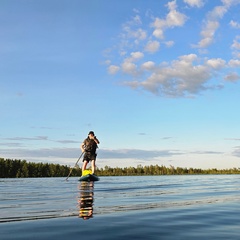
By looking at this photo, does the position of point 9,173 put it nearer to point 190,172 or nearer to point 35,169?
point 35,169

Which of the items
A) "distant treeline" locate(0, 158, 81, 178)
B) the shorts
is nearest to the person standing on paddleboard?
the shorts

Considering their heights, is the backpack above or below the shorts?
above

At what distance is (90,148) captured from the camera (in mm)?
24219

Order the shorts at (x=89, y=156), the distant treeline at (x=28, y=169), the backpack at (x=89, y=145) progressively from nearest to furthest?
the backpack at (x=89, y=145) → the shorts at (x=89, y=156) → the distant treeline at (x=28, y=169)

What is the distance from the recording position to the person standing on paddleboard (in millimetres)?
24156

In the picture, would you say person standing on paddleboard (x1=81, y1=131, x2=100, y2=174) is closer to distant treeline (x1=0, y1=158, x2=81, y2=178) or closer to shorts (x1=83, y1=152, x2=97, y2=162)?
shorts (x1=83, y1=152, x2=97, y2=162)

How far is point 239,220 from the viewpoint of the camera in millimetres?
5652

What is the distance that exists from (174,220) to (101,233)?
1.69 m

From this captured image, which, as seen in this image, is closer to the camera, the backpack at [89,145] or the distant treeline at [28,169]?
the backpack at [89,145]

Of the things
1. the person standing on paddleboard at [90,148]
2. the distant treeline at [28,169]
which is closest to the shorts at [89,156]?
the person standing on paddleboard at [90,148]

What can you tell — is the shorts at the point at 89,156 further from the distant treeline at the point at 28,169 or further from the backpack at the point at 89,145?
the distant treeline at the point at 28,169

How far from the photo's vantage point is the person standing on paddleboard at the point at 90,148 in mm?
24156

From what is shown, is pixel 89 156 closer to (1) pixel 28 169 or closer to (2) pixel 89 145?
(2) pixel 89 145

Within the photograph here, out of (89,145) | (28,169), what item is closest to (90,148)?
(89,145)
